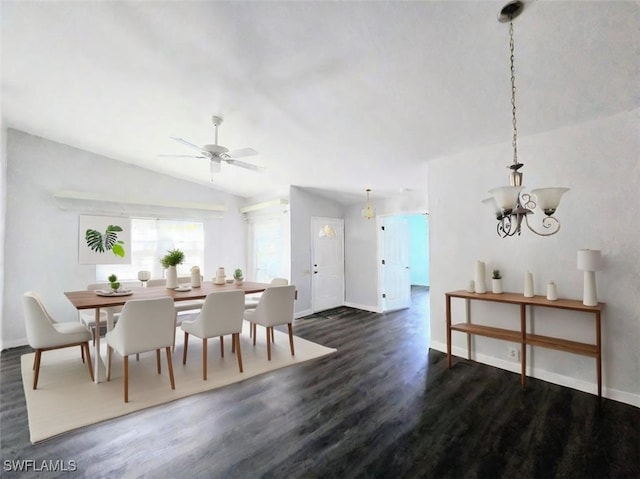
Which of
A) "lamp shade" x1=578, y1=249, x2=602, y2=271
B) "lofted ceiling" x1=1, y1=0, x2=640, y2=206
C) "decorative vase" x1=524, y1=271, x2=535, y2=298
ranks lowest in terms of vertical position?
"decorative vase" x1=524, y1=271, x2=535, y2=298

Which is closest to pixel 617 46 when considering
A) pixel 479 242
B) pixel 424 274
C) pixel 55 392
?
pixel 479 242

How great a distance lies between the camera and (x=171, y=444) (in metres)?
1.94

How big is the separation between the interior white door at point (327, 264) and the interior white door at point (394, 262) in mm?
946

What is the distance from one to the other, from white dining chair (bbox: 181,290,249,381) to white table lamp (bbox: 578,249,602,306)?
3141 mm

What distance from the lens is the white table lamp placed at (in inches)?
94.5

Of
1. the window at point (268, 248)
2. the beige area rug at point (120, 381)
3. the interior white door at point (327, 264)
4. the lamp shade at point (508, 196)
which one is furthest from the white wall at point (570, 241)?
the window at point (268, 248)

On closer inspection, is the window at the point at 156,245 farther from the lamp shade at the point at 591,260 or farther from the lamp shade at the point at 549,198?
the lamp shade at the point at 591,260

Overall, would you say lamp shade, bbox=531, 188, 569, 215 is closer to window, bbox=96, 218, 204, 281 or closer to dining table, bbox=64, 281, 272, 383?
dining table, bbox=64, 281, 272, 383

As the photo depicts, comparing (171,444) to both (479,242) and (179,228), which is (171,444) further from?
(179,228)

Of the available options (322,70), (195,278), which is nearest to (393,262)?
(195,278)

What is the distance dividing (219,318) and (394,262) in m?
4.01

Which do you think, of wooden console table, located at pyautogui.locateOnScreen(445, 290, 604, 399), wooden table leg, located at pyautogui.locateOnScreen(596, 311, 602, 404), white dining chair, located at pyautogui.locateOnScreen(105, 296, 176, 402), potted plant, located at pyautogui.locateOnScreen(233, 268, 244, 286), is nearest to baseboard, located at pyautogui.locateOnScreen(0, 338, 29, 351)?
white dining chair, located at pyautogui.locateOnScreen(105, 296, 176, 402)

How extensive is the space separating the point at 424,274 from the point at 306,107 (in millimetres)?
8394

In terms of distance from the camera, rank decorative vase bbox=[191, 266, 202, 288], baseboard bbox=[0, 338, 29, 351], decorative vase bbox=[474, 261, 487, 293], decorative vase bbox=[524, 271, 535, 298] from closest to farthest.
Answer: decorative vase bbox=[524, 271, 535, 298]
decorative vase bbox=[474, 261, 487, 293]
decorative vase bbox=[191, 266, 202, 288]
baseboard bbox=[0, 338, 29, 351]
